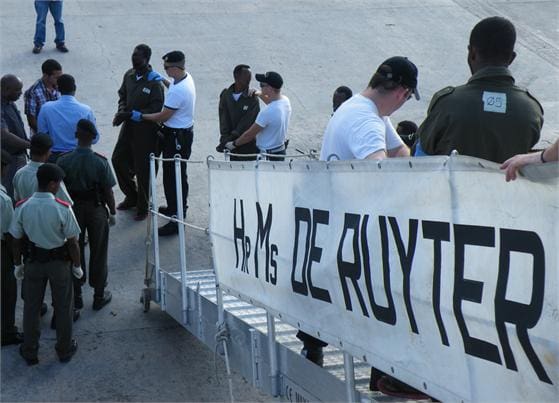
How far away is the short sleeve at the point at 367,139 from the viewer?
435 cm

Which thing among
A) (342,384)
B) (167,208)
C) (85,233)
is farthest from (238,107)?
(342,384)

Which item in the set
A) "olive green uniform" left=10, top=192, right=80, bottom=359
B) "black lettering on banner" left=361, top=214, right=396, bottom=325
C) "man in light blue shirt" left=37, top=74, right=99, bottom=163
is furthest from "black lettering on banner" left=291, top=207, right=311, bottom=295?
"man in light blue shirt" left=37, top=74, right=99, bottom=163

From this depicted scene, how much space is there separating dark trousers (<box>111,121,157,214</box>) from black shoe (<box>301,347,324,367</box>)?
507cm

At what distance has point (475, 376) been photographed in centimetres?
317

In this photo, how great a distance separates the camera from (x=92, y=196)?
819 centimetres

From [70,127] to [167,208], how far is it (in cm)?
148

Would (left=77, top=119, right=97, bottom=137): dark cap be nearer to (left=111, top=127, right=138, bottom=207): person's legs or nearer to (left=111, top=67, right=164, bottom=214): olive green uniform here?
(left=111, top=67, right=164, bottom=214): olive green uniform

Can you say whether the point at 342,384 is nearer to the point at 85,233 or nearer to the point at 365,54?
the point at 85,233

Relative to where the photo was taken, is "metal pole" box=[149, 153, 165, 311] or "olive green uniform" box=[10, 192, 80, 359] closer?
"olive green uniform" box=[10, 192, 80, 359]

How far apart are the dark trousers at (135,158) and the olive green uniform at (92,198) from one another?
1.49 meters

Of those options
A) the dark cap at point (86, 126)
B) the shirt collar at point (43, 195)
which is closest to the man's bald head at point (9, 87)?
the dark cap at point (86, 126)

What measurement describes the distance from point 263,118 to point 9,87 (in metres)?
2.50

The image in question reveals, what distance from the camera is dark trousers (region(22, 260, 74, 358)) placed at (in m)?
7.38

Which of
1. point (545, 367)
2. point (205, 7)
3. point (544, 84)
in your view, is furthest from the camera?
point (205, 7)
